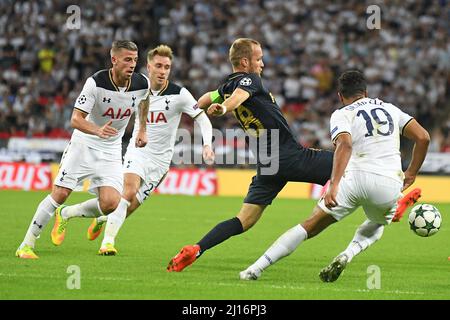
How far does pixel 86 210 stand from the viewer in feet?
35.5

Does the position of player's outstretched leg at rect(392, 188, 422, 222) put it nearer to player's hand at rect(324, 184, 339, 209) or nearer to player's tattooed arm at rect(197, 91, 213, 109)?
player's hand at rect(324, 184, 339, 209)

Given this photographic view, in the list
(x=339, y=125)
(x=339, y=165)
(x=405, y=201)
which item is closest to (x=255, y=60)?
(x=339, y=125)

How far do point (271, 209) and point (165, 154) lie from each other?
7398 millimetres

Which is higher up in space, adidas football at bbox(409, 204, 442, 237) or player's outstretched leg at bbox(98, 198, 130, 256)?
adidas football at bbox(409, 204, 442, 237)

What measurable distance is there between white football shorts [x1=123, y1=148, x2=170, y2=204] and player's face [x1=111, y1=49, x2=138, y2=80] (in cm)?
159

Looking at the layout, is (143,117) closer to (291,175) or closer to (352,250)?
(291,175)

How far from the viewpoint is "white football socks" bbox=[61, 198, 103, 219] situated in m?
10.8

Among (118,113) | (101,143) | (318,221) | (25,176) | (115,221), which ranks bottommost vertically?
(25,176)

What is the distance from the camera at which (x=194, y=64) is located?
27.7 metres

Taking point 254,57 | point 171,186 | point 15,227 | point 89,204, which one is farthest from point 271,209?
point 254,57

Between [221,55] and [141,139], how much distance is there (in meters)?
17.4

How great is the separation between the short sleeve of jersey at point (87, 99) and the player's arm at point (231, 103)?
1.85m

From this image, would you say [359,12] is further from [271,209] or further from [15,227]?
[15,227]

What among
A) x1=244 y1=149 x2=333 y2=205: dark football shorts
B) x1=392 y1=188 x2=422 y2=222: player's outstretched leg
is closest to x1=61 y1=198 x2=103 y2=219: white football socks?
x1=244 y1=149 x2=333 y2=205: dark football shorts
